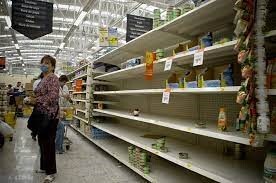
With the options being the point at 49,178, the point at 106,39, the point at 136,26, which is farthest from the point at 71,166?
the point at 136,26

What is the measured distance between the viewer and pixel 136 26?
7.79m

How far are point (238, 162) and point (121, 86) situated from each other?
157 inches

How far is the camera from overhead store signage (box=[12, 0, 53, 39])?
657 centimetres

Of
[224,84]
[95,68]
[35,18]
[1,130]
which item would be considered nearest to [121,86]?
[95,68]

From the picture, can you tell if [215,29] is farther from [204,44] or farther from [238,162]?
[238,162]

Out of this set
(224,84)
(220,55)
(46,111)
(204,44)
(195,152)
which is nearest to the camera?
(224,84)

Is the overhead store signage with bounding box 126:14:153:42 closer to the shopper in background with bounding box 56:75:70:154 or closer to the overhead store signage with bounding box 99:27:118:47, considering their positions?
the overhead store signage with bounding box 99:27:118:47

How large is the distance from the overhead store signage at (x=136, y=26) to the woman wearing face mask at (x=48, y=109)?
13.7ft

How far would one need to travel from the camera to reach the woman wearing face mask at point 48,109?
11.5 feet

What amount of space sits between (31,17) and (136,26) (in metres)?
2.89

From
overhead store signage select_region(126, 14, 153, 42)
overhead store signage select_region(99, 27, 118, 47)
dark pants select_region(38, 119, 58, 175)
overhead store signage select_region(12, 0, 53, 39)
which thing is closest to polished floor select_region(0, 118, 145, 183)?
dark pants select_region(38, 119, 58, 175)

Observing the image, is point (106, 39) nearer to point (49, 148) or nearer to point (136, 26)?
point (136, 26)

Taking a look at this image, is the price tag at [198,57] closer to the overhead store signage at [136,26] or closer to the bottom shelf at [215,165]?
the bottom shelf at [215,165]

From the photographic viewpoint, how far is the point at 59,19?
47.4 ft
